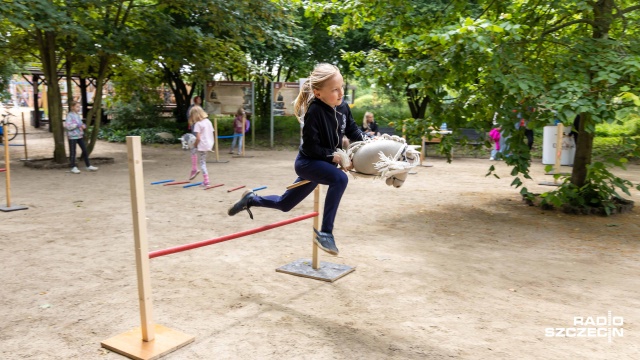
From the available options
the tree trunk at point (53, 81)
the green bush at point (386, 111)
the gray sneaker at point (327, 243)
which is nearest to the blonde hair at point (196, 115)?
the tree trunk at point (53, 81)

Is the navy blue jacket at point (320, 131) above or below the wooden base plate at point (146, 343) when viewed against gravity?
above

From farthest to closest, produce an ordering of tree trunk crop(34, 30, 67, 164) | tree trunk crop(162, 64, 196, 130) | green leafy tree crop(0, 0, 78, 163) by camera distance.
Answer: tree trunk crop(162, 64, 196, 130), tree trunk crop(34, 30, 67, 164), green leafy tree crop(0, 0, 78, 163)

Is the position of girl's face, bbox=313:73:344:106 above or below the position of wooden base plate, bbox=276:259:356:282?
above

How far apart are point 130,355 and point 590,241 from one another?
5.90 m

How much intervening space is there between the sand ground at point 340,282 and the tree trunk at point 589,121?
2.82ft

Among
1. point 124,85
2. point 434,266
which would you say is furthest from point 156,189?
point 124,85

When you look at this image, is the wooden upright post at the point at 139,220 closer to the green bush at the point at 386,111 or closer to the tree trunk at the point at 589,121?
the tree trunk at the point at 589,121

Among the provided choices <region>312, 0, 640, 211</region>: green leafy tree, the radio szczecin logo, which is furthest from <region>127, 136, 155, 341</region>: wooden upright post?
<region>312, 0, 640, 211</region>: green leafy tree

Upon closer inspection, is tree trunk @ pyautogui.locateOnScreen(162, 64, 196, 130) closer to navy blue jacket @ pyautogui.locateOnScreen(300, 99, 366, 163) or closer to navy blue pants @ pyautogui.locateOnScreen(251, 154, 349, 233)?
navy blue pants @ pyautogui.locateOnScreen(251, 154, 349, 233)

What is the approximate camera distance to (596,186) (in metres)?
8.30

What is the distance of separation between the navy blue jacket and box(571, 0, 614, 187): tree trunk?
14.3 feet

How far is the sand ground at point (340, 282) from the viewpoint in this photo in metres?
3.59

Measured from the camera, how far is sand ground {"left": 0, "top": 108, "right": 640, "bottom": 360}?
359cm

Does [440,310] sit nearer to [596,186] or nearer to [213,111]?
[596,186]
